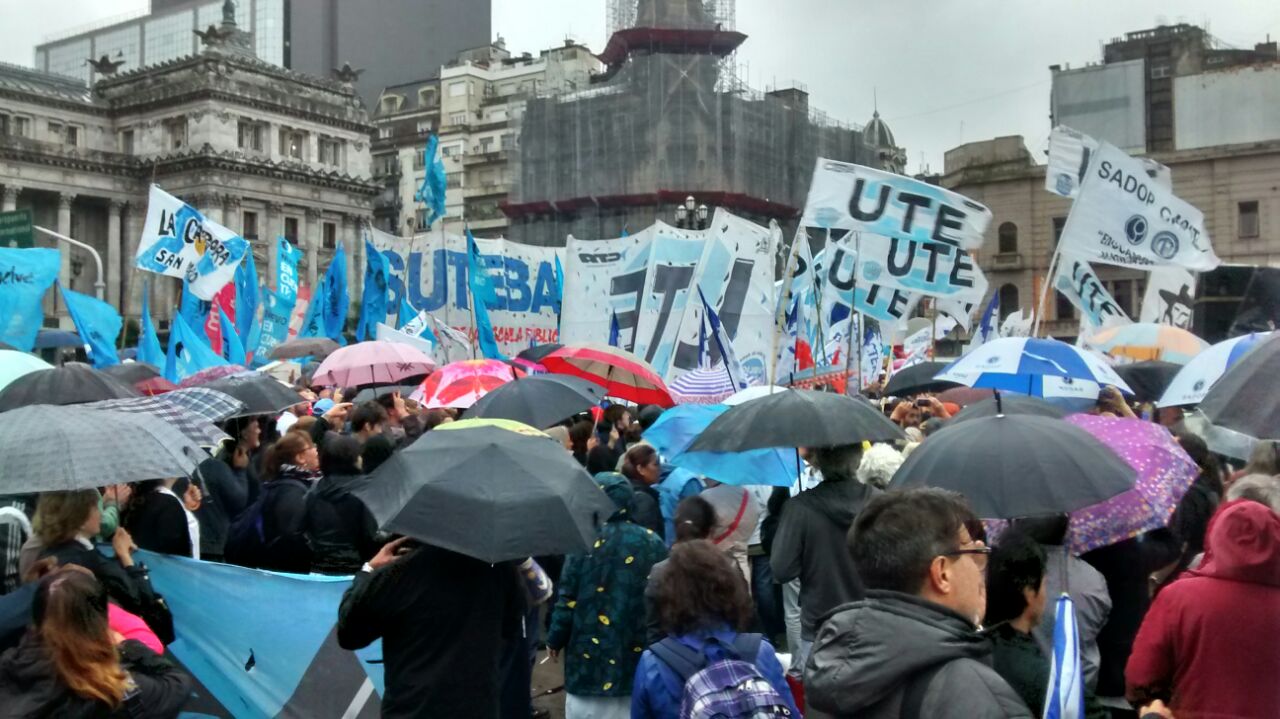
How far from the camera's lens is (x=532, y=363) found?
1263cm

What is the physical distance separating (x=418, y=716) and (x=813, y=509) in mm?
2111

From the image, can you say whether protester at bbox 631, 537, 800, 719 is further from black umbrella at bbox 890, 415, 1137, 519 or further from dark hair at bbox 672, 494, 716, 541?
dark hair at bbox 672, 494, 716, 541

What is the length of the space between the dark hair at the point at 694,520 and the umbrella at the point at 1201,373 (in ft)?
13.5

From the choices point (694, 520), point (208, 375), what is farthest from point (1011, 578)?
point (208, 375)

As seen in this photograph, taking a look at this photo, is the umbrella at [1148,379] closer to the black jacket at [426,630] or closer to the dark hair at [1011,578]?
the dark hair at [1011,578]

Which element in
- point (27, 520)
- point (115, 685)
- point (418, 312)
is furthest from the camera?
point (418, 312)

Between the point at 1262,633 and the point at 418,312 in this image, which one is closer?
the point at 1262,633

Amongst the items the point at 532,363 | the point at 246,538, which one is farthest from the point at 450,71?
the point at 246,538

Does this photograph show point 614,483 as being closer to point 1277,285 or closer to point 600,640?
point 600,640

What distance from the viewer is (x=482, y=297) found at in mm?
19016

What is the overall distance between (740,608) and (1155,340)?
11.0 meters

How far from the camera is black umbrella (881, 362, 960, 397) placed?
1300 centimetres

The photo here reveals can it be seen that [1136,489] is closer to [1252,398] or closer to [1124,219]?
[1252,398]

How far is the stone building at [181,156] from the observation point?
182ft
